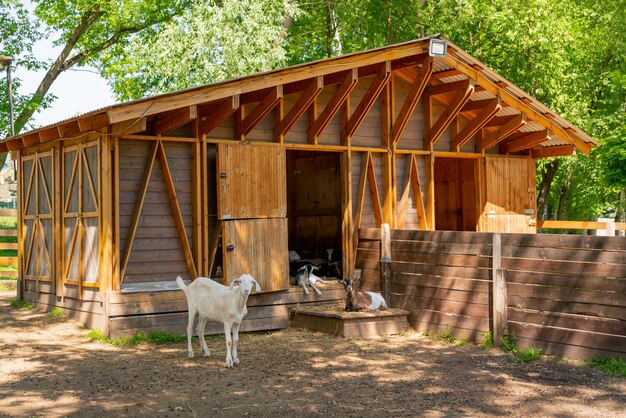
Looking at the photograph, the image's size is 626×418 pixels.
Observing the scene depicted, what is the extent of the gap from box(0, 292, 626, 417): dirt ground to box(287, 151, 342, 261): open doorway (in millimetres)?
5222

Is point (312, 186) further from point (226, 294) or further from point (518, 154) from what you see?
point (226, 294)

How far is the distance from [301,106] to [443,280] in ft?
11.6

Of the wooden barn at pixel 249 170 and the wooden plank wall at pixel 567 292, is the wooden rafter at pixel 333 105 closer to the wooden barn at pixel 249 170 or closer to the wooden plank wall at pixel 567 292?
the wooden barn at pixel 249 170

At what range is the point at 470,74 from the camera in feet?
42.7

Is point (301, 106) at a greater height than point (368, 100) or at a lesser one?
lesser

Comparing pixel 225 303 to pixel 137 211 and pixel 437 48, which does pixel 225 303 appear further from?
pixel 437 48

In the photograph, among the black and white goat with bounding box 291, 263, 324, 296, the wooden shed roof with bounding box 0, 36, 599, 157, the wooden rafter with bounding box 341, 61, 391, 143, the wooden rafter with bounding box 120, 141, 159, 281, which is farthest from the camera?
the wooden rafter with bounding box 341, 61, 391, 143

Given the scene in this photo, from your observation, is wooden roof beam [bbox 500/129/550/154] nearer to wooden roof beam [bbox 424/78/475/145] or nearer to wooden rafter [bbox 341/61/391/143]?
wooden roof beam [bbox 424/78/475/145]

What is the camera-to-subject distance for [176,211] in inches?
442

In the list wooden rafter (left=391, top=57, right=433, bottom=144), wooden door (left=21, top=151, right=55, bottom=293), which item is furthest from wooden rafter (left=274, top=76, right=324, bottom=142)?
wooden door (left=21, top=151, right=55, bottom=293)

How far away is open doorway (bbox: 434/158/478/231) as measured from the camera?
52.7 feet

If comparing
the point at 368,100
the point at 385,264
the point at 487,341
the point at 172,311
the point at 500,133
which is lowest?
the point at 487,341

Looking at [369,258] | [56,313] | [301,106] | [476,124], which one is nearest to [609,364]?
[369,258]

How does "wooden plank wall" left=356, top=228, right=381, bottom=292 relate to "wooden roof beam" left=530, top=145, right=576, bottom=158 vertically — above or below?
below
